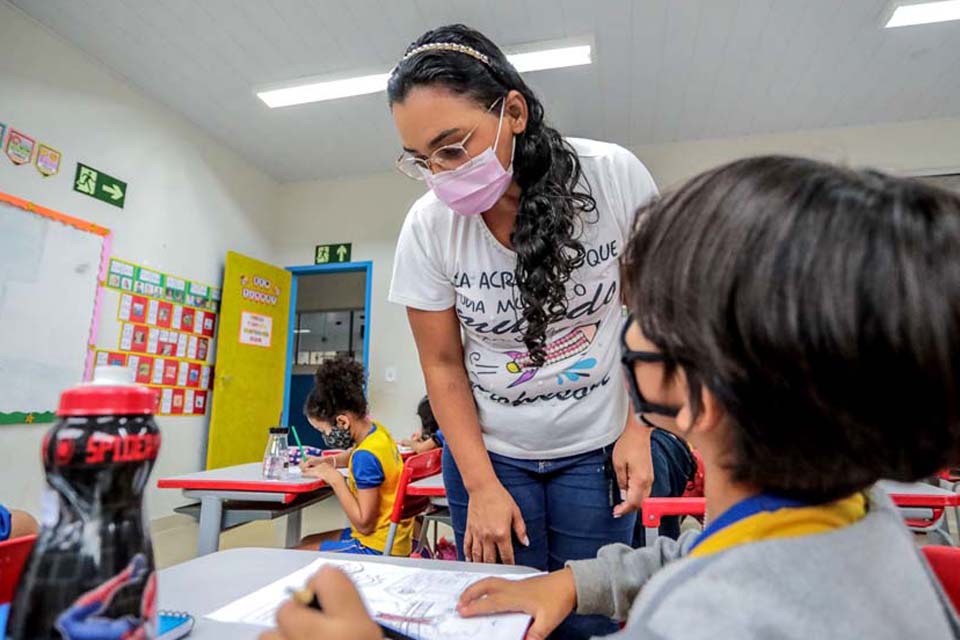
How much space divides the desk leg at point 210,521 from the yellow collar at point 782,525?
74.2 inches

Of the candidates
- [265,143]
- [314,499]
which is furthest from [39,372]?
[265,143]

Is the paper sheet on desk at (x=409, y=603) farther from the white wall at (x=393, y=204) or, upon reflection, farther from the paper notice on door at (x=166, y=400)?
the white wall at (x=393, y=204)

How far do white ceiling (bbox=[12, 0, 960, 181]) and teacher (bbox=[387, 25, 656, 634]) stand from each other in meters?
1.91

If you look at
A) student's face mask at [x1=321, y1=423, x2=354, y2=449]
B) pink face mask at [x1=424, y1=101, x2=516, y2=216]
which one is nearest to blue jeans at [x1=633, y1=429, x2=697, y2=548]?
pink face mask at [x1=424, y1=101, x2=516, y2=216]

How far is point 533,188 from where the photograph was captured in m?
0.96

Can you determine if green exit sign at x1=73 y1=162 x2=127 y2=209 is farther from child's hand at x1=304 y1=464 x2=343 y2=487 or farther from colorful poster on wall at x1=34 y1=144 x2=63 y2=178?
child's hand at x1=304 y1=464 x2=343 y2=487

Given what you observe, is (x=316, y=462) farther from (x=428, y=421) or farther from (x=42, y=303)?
(x=42, y=303)

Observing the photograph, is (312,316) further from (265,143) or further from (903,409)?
(903,409)

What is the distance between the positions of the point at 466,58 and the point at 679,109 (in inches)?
141

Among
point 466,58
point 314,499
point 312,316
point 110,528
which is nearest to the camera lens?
point 110,528

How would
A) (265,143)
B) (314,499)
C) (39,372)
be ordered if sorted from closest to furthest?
(314,499) < (39,372) < (265,143)

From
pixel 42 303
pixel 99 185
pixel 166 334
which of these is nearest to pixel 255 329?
pixel 166 334

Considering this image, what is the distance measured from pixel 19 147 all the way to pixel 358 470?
8.38 ft

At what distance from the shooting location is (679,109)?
4.04 metres
